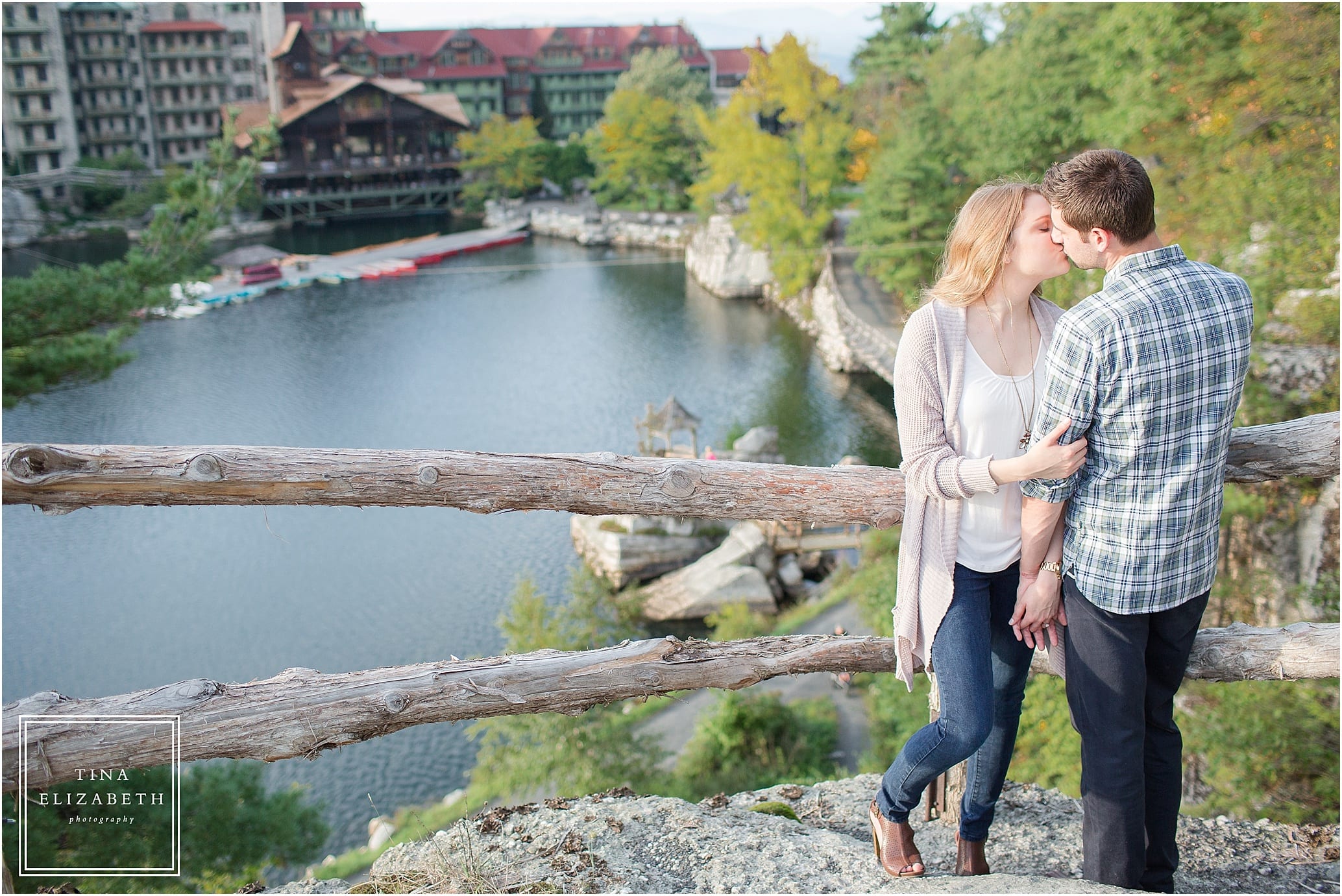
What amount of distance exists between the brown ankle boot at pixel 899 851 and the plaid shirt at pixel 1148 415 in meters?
0.92

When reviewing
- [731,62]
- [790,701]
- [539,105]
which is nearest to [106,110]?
[539,105]

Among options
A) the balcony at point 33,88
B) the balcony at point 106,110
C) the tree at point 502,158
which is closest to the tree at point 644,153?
the tree at point 502,158

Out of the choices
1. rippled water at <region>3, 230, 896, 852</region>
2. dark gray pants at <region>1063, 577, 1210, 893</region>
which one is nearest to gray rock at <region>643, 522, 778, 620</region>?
rippled water at <region>3, 230, 896, 852</region>

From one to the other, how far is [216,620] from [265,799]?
765 centimetres

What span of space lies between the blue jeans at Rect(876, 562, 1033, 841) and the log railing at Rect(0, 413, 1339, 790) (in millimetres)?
375

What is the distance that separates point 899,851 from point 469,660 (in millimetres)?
1377

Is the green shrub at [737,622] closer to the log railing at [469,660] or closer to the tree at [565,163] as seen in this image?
the log railing at [469,660]

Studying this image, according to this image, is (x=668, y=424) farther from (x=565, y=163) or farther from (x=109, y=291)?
(x=565, y=163)

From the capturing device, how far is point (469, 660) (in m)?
2.77

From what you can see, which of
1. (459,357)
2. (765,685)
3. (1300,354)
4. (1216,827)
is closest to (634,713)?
(765,685)

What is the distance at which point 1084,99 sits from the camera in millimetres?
22109

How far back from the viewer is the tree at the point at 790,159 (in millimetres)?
31844

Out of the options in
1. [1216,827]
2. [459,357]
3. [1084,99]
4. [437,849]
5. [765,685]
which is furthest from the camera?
[459,357]

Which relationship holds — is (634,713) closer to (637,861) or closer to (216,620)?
(216,620)
